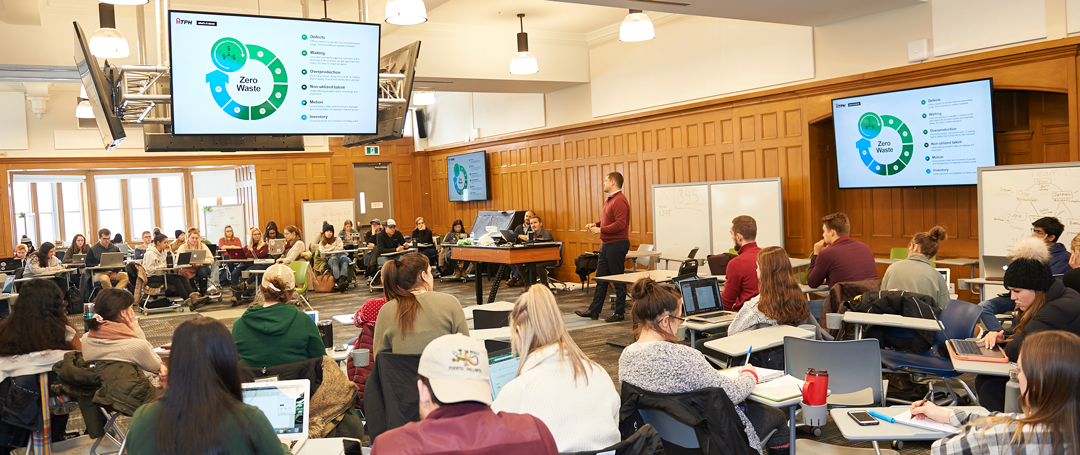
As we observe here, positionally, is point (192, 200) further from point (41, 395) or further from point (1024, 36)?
point (1024, 36)

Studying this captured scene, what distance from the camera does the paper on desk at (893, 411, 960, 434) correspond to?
245 cm

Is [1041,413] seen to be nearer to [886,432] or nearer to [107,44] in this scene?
[886,432]

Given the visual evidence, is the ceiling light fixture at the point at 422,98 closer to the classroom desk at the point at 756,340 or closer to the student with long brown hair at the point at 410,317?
the student with long brown hair at the point at 410,317

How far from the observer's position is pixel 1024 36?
6297 mm

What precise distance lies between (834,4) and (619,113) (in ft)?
14.1

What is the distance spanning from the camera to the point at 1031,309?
11.7 ft

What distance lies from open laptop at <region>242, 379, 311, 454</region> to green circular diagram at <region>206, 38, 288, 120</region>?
3.50m

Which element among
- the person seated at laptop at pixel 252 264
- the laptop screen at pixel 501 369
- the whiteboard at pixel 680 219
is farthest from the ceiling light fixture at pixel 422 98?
the laptop screen at pixel 501 369

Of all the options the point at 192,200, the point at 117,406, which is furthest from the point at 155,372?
the point at 192,200

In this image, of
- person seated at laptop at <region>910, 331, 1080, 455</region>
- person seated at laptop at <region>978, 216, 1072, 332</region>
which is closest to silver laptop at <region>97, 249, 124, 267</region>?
person seated at laptop at <region>978, 216, 1072, 332</region>

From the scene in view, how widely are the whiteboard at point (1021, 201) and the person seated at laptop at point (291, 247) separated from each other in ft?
30.8

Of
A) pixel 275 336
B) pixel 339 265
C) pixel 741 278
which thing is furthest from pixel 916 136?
pixel 339 265

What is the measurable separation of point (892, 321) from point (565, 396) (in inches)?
113

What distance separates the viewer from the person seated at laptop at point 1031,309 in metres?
3.40
